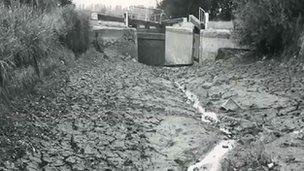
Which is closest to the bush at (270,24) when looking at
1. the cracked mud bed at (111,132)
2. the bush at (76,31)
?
the cracked mud bed at (111,132)

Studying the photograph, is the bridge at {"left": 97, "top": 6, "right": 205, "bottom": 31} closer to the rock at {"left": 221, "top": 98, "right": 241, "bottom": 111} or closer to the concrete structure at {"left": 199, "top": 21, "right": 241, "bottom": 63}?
the concrete structure at {"left": 199, "top": 21, "right": 241, "bottom": 63}

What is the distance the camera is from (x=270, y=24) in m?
22.1

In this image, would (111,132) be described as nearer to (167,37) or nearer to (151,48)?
(167,37)

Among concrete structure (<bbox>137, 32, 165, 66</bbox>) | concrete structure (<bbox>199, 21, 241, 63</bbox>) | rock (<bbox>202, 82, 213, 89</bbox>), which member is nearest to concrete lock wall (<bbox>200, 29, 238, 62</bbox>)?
concrete structure (<bbox>199, 21, 241, 63</bbox>)

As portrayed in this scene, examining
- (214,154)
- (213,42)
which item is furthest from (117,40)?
(214,154)

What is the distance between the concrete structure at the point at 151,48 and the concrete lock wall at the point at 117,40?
12.7 feet

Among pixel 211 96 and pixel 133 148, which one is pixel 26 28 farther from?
pixel 211 96

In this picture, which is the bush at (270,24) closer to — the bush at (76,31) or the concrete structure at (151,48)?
the bush at (76,31)

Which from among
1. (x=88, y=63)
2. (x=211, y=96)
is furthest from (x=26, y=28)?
(x=88, y=63)

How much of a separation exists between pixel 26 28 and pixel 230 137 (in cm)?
619

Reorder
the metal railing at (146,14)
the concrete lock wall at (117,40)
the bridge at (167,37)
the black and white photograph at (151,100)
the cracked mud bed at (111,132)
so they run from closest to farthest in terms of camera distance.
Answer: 1. the cracked mud bed at (111,132)
2. the black and white photograph at (151,100)
3. the bridge at (167,37)
4. the concrete lock wall at (117,40)
5. the metal railing at (146,14)

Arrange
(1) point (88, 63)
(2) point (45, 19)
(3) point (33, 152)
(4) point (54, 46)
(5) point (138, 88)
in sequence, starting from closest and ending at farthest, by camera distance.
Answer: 1. (3) point (33, 152)
2. (2) point (45, 19)
3. (4) point (54, 46)
4. (5) point (138, 88)
5. (1) point (88, 63)

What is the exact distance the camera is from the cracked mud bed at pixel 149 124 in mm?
10642

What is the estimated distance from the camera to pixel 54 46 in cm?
1930
